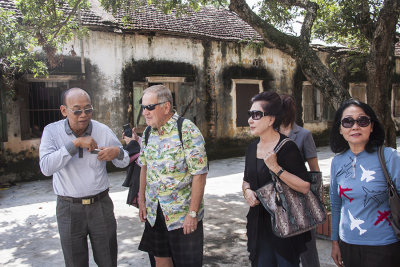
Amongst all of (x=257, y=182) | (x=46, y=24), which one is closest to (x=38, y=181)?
(x=46, y=24)

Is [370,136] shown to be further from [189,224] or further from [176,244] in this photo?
[176,244]

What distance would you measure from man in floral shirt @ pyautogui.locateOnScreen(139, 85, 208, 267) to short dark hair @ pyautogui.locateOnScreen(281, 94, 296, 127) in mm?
932

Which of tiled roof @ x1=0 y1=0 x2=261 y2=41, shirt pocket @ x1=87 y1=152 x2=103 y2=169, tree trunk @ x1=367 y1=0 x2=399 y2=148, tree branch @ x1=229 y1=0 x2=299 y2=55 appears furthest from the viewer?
tiled roof @ x1=0 y1=0 x2=261 y2=41

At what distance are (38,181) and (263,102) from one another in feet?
26.6

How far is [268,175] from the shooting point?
8.10 ft

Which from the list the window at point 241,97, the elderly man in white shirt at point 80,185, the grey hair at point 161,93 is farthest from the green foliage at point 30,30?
the window at point 241,97

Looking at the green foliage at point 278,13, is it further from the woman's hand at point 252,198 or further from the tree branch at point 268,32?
the woman's hand at point 252,198

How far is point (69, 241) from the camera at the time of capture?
2.79 metres

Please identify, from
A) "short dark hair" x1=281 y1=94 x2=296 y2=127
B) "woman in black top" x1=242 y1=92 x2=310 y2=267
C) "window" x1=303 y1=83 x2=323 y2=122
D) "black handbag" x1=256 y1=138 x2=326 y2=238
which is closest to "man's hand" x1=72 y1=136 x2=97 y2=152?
"woman in black top" x1=242 y1=92 x2=310 y2=267

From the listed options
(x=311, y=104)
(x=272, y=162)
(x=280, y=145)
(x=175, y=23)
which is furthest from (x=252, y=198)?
(x=311, y=104)

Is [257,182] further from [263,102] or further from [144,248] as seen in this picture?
[144,248]

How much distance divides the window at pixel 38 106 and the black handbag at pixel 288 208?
27.0ft

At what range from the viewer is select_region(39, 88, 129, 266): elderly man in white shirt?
9.16 ft

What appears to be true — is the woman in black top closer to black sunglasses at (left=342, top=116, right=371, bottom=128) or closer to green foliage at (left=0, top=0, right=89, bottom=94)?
black sunglasses at (left=342, top=116, right=371, bottom=128)
